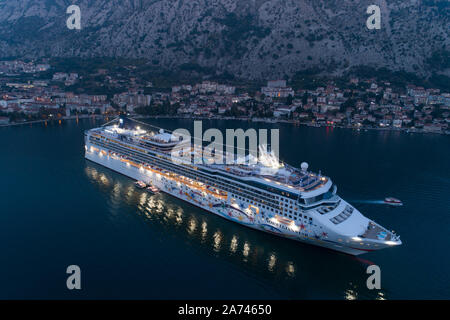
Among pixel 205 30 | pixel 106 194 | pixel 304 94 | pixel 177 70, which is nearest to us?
pixel 106 194

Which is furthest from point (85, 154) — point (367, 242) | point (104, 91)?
point (104, 91)

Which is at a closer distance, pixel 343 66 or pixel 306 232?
pixel 306 232

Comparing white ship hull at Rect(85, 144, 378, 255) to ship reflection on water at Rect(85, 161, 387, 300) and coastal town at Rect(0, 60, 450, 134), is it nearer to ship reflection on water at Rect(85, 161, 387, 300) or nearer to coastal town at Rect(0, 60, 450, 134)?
ship reflection on water at Rect(85, 161, 387, 300)

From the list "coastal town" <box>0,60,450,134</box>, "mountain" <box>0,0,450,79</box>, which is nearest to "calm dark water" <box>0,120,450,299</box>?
"coastal town" <box>0,60,450,134</box>

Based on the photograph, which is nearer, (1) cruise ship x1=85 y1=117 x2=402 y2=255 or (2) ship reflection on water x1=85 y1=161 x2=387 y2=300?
(2) ship reflection on water x1=85 y1=161 x2=387 y2=300

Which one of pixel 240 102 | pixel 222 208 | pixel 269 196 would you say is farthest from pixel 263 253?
pixel 240 102
